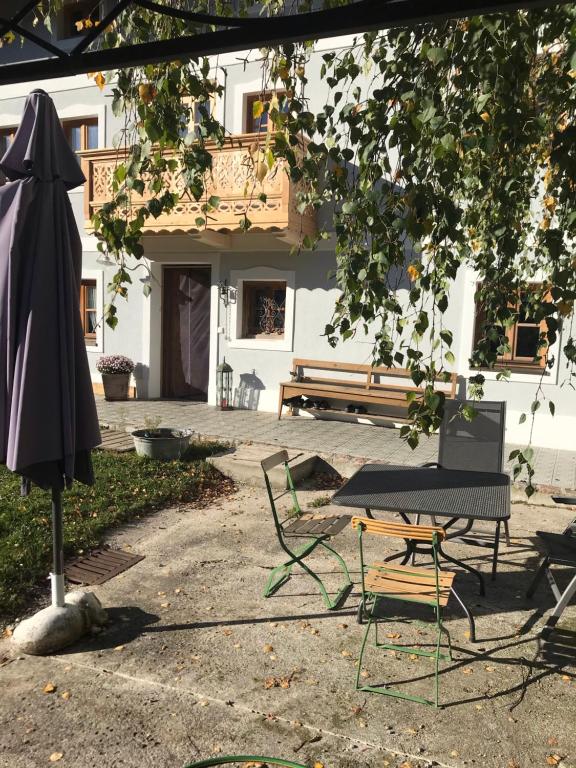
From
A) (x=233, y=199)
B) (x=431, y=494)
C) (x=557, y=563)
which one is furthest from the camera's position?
(x=233, y=199)

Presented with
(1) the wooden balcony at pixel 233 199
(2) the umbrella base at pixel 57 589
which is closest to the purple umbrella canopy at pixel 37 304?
(2) the umbrella base at pixel 57 589

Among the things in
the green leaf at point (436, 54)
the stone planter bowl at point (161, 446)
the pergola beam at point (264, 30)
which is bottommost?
the stone planter bowl at point (161, 446)

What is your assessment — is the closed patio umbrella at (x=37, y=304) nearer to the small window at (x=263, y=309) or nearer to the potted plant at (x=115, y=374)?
the small window at (x=263, y=309)

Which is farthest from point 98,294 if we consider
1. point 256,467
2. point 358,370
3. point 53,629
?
point 53,629

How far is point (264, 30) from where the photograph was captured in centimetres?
196

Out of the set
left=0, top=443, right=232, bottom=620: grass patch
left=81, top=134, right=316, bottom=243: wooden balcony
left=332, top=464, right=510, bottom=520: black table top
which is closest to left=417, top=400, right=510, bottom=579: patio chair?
left=332, top=464, right=510, bottom=520: black table top

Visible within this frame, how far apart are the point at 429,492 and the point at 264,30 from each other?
287 centimetres

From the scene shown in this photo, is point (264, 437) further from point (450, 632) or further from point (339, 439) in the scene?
point (450, 632)

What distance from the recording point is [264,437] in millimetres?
8477

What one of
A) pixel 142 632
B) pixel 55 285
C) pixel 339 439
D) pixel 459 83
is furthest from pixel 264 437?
pixel 459 83

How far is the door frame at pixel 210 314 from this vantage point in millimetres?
11055

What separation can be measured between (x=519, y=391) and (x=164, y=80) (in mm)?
7359

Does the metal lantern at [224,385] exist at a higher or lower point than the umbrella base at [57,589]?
higher

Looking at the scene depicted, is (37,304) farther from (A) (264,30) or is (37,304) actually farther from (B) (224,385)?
(B) (224,385)
